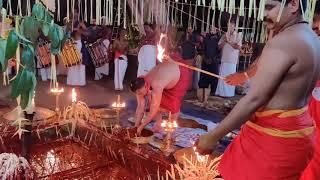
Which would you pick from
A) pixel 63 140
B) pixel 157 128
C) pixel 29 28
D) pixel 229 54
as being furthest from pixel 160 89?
pixel 229 54

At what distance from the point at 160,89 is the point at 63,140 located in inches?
42.1

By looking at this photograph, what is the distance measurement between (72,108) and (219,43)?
4051 mm

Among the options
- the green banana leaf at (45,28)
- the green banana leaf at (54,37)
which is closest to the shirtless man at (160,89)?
the green banana leaf at (54,37)

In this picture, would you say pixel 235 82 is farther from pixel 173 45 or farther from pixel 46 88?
pixel 46 88

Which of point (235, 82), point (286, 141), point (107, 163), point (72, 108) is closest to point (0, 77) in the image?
point (72, 108)

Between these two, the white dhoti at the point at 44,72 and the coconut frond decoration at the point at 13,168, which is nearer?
Answer: the coconut frond decoration at the point at 13,168

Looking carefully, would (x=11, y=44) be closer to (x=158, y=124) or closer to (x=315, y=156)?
(x=315, y=156)

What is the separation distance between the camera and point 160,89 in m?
4.07

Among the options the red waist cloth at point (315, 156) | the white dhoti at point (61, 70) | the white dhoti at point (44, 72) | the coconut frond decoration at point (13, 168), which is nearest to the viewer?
the red waist cloth at point (315, 156)

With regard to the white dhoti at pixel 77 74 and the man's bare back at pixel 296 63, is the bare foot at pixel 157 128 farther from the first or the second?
the white dhoti at pixel 77 74

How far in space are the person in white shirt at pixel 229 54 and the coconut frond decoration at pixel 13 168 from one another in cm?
474

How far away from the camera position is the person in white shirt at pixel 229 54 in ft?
23.0

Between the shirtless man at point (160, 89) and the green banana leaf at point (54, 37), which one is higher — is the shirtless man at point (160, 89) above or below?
below

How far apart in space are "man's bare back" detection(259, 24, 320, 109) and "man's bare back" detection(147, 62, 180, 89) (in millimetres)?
2473
